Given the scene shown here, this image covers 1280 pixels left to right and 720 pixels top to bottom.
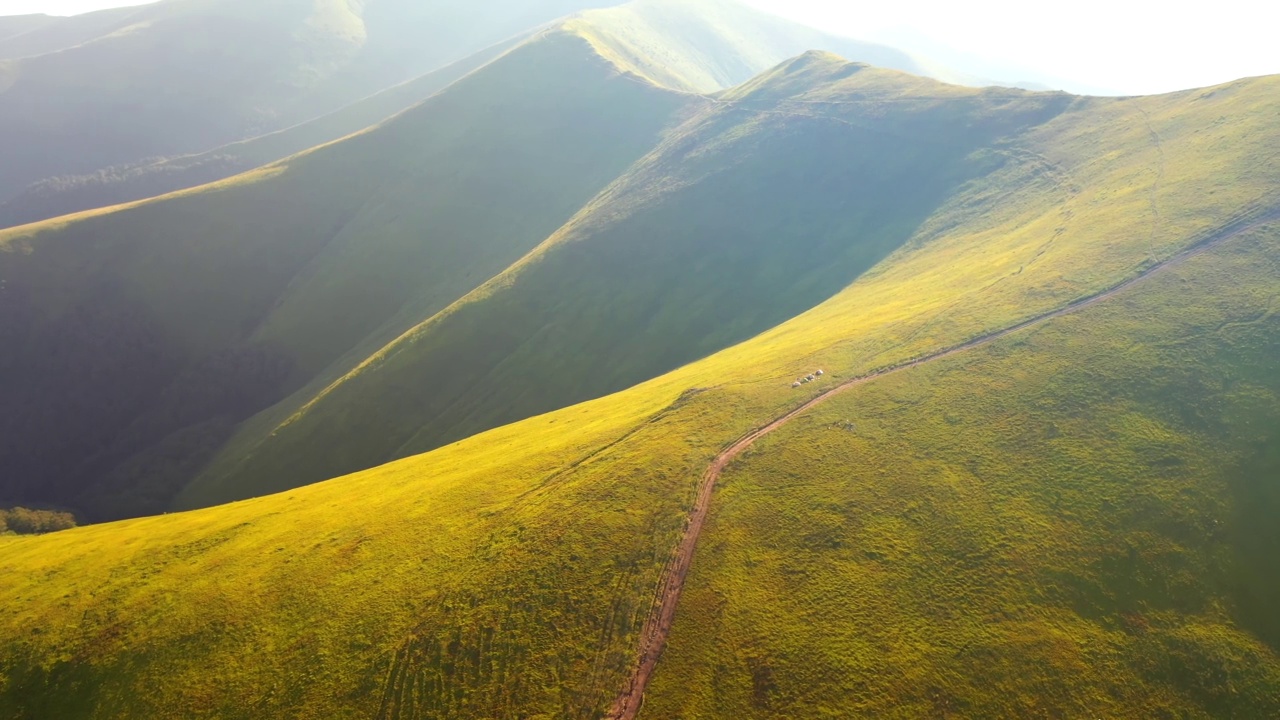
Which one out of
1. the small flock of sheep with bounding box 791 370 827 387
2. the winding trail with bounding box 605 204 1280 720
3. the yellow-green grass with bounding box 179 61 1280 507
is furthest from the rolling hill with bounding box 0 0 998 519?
the winding trail with bounding box 605 204 1280 720

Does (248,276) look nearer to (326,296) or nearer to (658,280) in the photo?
(326,296)

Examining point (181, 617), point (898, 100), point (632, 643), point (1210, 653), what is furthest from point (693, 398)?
point (898, 100)

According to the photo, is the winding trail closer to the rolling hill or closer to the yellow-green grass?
the yellow-green grass

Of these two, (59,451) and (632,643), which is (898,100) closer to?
(632,643)

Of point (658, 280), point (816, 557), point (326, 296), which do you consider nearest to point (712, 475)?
point (816, 557)

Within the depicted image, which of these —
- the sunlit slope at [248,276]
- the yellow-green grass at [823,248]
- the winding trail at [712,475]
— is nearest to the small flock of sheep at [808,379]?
the winding trail at [712,475]

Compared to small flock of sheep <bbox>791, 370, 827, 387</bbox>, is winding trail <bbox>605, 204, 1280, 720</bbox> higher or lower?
lower
